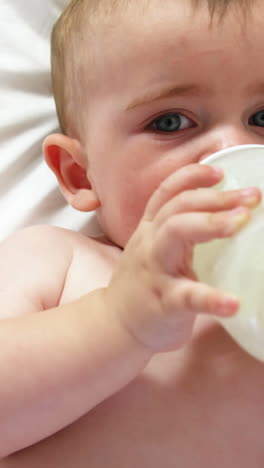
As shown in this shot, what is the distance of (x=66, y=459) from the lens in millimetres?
959

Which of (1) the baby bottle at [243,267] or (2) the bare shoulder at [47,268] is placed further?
(2) the bare shoulder at [47,268]

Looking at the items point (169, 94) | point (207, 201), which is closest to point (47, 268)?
point (169, 94)

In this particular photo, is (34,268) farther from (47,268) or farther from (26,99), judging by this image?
(26,99)

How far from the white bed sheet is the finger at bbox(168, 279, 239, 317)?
710 millimetres

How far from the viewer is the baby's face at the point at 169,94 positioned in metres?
1.00

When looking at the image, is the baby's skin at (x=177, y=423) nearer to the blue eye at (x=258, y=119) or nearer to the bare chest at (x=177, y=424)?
the bare chest at (x=177, y=424)

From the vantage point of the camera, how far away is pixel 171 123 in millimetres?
1062

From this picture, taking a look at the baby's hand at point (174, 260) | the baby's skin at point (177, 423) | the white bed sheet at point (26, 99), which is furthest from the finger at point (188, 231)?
the white bed sheet at point (26, 99)

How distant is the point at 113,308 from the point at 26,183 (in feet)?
2.04

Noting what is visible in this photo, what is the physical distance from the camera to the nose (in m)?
0.99

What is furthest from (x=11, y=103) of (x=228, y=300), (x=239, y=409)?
(x=228, y=300)

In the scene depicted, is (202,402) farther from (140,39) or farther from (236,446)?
(140,39)

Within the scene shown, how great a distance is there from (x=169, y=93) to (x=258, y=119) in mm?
146

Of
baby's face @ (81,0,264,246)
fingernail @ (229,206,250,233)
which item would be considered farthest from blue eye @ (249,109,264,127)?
fingernail @ (229,206,250,233)
